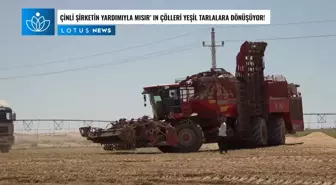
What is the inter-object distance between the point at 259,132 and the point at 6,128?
17938 mm

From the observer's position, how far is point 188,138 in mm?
26500

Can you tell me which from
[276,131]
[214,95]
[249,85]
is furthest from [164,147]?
A: [276,131]

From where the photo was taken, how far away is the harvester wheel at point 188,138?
2641 centimetres

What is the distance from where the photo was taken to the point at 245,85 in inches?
1199

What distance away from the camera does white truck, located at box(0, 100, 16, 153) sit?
3775 centimetres

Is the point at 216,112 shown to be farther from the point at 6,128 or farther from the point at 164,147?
the point at 6,128

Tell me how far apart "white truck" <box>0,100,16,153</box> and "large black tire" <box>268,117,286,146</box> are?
17545 millimetres

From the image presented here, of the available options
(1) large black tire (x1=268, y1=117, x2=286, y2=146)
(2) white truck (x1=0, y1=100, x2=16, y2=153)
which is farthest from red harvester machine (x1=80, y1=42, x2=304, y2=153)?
(2) white truck (x1=0, y1=100, x2=16, y2=153)

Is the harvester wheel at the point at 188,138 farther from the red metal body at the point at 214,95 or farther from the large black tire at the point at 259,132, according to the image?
the large black tire at the point at 259,132

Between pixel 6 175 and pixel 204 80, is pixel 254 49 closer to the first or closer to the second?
pixel 204 80

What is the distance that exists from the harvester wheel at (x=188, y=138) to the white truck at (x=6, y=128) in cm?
1586

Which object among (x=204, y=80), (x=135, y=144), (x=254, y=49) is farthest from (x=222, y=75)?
(x=135, y=144)

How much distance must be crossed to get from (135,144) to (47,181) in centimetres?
1207

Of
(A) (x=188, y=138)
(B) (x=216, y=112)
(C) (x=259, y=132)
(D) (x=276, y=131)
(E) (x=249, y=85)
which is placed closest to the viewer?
(A) (x=188, y=138)
